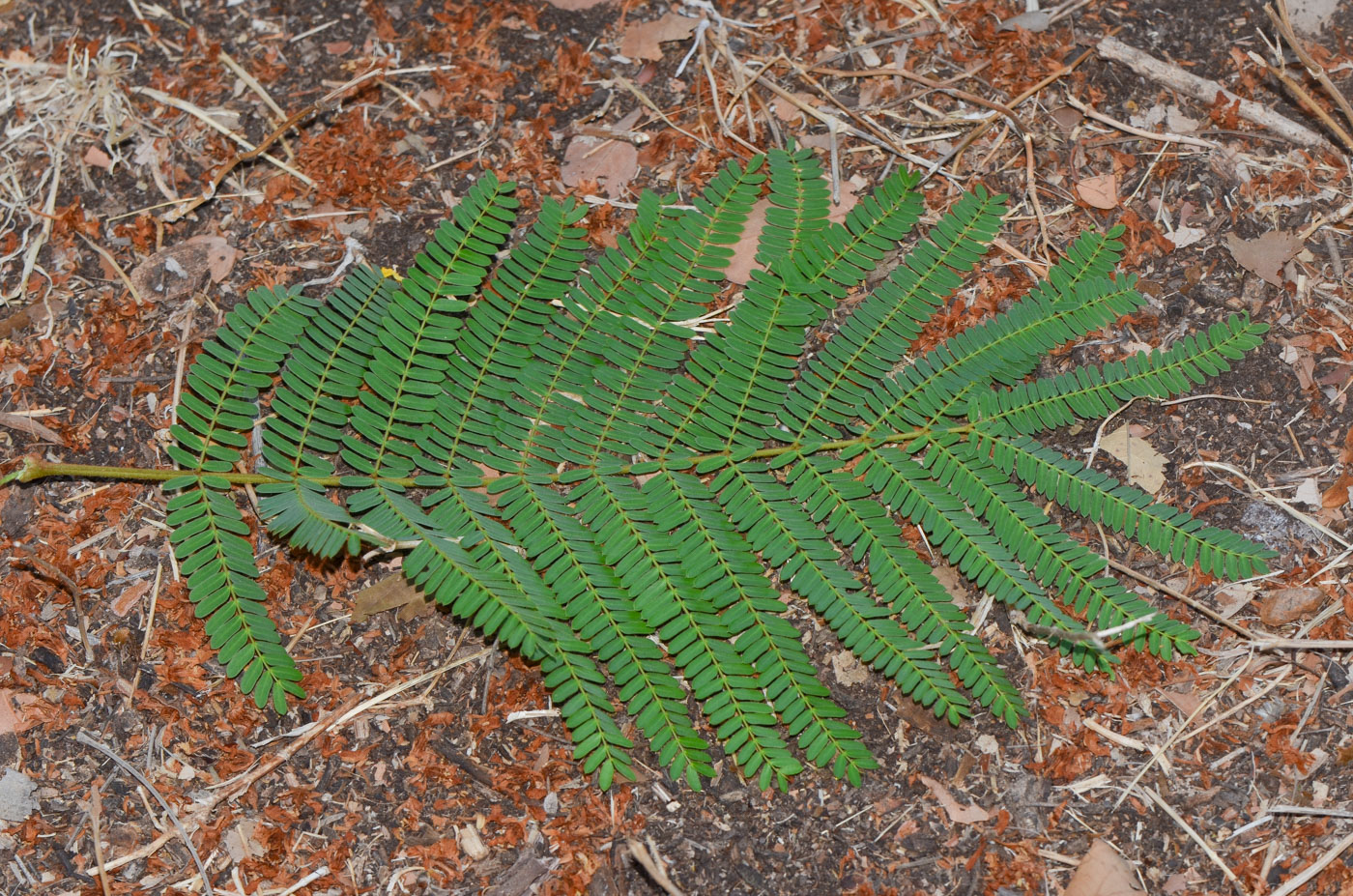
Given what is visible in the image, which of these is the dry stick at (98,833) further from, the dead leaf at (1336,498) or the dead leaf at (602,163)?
the dead leaf at (1336,498)

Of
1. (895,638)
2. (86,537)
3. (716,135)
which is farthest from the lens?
(716,135)

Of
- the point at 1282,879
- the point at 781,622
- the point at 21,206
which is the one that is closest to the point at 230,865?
the point at 781,622

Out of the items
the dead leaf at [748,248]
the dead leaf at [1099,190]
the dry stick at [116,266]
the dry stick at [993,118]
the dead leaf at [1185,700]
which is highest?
the dry stick at [993,118]

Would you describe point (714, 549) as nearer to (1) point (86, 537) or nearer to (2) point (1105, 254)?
(2) point (1105, 254)

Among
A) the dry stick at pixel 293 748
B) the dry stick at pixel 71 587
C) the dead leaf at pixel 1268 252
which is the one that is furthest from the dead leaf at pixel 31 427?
the dead leaf at pixel 1268 252

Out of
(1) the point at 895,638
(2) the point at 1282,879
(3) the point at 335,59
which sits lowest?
(2) the point at 1282,879
